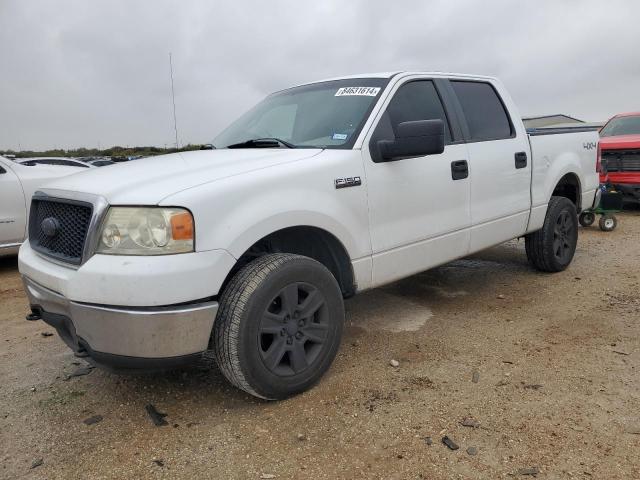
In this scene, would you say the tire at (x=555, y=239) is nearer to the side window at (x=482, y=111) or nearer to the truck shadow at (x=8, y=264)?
the side window at (x=482, y=111)

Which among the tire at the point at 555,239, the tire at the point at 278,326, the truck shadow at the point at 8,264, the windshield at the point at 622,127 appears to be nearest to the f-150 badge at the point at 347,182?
the tire at the point at 278,326

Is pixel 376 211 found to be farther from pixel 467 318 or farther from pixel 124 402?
pixel 124 402

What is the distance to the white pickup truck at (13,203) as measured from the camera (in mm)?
6402

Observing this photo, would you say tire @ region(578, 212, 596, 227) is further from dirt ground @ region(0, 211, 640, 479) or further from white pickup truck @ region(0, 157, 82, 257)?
white pickup truck @ region(0, 157, 82, 257)

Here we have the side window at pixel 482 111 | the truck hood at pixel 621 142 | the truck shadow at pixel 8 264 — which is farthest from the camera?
the truck hood at pixel 621 142

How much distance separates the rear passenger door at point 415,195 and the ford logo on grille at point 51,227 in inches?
68.1

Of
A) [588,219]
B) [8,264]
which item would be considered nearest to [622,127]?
[588,219]

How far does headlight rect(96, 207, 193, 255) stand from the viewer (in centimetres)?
248

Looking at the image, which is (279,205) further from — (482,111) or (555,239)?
(555,239)

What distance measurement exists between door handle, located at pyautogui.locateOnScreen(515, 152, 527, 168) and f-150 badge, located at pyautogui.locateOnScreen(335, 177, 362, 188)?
193cm

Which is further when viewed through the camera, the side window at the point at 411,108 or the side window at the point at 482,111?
the side window at the point at 482,111

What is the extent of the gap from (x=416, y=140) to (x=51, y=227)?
2.08 m

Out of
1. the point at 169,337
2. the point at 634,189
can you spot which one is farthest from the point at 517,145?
the point at 634,189

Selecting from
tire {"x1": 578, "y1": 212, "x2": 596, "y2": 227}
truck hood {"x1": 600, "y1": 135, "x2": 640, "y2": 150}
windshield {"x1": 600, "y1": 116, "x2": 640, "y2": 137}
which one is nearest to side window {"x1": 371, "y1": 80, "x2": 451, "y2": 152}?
tire {"x1": 578, "y1": 212, "x2": 596, "y2": 227}
